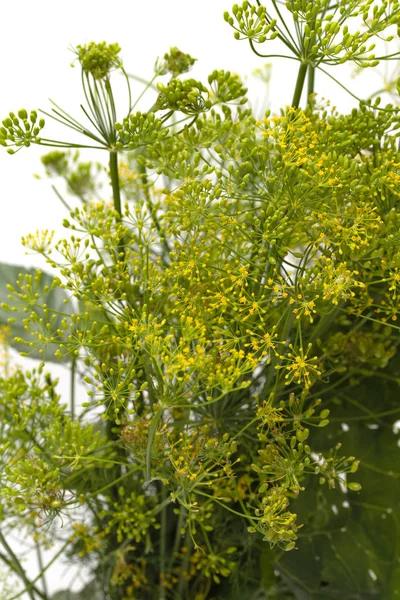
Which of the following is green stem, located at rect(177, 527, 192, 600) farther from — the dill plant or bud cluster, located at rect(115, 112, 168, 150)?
bud cluster, located at rect(115, 112, 168, 150)

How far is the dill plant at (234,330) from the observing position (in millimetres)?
507

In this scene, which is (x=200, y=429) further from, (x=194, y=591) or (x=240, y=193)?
(x=194, y=591)

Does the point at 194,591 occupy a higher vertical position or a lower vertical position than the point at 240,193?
lower

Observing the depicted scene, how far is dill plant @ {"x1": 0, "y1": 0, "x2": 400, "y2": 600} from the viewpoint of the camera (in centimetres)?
51

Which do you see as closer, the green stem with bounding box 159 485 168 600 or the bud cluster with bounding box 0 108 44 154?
the bud cluster with bounding box 0 108 44 154

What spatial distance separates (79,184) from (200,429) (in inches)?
15.2

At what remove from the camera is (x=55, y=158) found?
2.63 ft

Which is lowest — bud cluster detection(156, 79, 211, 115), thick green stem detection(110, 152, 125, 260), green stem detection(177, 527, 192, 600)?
green stem detection(177, 527, 192, 600)

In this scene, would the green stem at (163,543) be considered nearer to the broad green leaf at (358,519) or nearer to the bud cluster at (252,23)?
the broad green leaf at (358,519)

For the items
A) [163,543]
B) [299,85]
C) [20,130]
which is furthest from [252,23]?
[163,543]

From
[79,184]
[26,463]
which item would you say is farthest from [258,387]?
[79,184]

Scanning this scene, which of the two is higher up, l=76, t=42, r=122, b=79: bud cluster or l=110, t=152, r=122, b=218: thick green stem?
l=76, t=42, r=122, b=79: bud cluster

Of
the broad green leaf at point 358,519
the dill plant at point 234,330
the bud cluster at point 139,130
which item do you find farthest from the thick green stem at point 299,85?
the broad green leaf at point 358,519

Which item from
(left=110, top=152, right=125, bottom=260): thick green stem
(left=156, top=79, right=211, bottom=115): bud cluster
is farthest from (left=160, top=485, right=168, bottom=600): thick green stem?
(left=156, top=79, right=211, bottom=115): bud cluster
